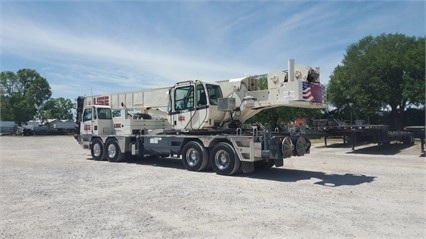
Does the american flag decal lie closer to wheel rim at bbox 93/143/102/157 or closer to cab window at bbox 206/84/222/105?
cab window at bbox 206/84/222/105

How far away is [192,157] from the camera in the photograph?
47.2 feet

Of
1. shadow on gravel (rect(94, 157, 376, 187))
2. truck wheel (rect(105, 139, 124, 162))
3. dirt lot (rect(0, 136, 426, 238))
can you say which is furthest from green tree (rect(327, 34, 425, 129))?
truck wheel (rect(105, 139, 124, 162))

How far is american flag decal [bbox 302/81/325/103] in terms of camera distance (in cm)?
1233

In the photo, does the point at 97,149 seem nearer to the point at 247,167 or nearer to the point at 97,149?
the point at 97,149

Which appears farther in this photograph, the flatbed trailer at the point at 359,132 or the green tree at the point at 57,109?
the green tree at the point at 57,109

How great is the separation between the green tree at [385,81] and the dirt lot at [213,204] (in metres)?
25.3

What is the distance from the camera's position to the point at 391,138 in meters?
23.4

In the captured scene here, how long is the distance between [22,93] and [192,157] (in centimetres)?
7542

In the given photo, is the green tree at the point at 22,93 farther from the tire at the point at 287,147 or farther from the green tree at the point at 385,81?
the tire at the point at 287,147

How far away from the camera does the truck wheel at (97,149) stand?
61.5 ft

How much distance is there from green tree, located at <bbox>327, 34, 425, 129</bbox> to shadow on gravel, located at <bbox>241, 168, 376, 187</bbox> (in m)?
26.8

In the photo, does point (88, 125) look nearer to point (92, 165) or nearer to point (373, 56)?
point (92, 165)

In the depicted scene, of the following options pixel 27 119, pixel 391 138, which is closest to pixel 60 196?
pixel 391 138

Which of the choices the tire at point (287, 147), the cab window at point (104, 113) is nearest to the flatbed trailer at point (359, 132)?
the tire at point (287, 147)
